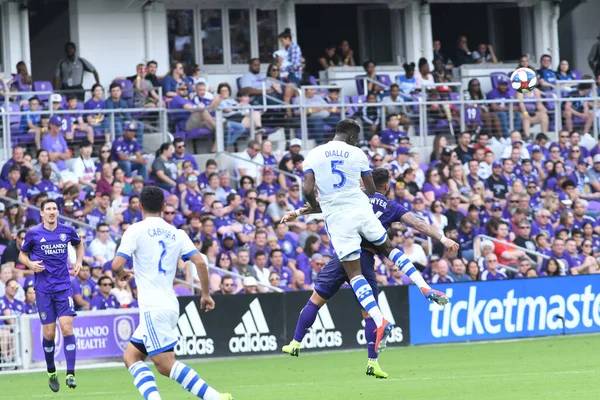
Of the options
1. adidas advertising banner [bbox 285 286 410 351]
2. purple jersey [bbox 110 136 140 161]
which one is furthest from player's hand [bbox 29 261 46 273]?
purple jersey [bbox 110 136 140 161]

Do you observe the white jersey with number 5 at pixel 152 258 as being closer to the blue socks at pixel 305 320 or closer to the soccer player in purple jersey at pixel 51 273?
the blue socks at pixel 305 320

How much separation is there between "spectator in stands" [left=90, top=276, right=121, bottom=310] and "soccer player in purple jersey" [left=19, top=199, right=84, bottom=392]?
416 centimetres

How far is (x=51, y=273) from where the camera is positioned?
14766 mm

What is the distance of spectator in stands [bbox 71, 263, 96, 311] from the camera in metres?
18.9

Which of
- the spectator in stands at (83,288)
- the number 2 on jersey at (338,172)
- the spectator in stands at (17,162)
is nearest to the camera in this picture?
the number 2 on jersey at (338,172)

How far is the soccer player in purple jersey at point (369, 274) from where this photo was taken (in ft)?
42.1

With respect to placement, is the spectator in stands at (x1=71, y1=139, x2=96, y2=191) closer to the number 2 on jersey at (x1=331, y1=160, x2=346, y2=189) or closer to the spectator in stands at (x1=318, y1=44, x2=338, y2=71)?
the spectator in stands at (x1=318, y1=44, x2=338, y2=71)

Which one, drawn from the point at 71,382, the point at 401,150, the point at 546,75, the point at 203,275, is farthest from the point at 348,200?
the point at 546,75

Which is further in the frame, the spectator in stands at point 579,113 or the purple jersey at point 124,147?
the spectator in stands at point 579,113

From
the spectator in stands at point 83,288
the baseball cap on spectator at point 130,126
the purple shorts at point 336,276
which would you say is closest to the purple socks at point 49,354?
the purple shorts at point 336,276

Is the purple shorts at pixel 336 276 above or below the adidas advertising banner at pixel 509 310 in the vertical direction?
→ above

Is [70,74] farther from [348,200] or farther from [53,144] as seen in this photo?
[348,200]

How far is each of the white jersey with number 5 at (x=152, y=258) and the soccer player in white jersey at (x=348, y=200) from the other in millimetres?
2603

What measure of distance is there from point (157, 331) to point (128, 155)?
498 inches
